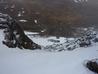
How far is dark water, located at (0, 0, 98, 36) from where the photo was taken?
250 centimetres

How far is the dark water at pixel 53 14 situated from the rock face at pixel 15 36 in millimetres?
65

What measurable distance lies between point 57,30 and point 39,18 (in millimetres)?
253

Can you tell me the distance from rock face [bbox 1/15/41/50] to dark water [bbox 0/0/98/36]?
65mm

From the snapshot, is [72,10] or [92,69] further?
[72,10]

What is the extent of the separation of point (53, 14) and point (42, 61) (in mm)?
592

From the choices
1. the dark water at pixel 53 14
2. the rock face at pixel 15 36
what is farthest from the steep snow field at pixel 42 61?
the dark water at pixel 53 14

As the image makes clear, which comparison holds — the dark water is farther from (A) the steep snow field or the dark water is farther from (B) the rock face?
(A) the steep snow field

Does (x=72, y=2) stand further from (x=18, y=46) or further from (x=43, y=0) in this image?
(x=18, y=46)

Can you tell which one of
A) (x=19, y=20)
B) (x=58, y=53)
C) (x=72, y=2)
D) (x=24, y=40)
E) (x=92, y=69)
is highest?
(x=72, y=2)

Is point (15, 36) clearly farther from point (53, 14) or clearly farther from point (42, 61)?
point (53, 14)

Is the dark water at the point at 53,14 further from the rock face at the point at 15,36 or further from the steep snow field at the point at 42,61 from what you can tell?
the steep snow field at the point at 42,61

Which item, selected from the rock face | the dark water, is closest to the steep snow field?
the rock face

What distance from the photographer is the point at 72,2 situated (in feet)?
8.82

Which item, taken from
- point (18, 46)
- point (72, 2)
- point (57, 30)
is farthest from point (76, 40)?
point (18, 46)
